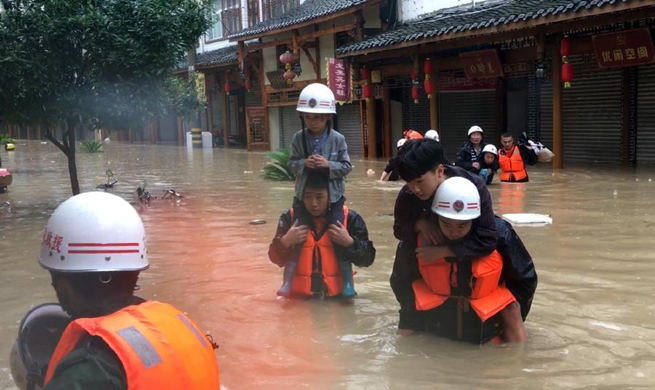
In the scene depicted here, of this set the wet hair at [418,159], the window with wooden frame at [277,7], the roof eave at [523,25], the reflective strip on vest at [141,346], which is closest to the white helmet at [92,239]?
the reflective strip on vest at [141,346]

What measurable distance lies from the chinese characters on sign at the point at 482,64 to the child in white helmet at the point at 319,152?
1193cm

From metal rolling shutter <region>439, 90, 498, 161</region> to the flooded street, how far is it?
7.73 metres

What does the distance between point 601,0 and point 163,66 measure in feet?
24.5

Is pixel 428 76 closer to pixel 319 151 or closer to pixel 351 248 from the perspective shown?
pixel 319 151

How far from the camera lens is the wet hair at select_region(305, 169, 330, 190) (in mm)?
5125

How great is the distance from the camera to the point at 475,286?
4074mm

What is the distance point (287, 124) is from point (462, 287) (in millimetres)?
24686

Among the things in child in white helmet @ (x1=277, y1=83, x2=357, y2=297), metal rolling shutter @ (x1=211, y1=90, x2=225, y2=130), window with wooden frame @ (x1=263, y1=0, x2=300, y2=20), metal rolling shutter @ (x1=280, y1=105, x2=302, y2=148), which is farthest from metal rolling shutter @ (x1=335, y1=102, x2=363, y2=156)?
child in white helmet @ (x1=277, y1=83, x2=357, y2=297)

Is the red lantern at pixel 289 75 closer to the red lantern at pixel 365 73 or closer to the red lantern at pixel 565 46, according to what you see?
the red lantern at pixel 365 73

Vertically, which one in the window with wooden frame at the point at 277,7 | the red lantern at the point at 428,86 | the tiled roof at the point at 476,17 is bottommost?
the red lantern at the point at 428,86

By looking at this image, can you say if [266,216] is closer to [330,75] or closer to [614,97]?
[614,97]

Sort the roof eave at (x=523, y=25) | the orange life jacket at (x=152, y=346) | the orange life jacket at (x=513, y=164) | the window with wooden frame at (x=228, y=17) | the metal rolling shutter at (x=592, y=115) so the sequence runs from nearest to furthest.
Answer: the orange life jacket at (x=152, y=346), the roof eave at (x=523, y=25), the orange life jacket at (x=513, y=164), the metal rolling shutter at (x=592, y=115), the window with wooden frame at (x=228, y=17)

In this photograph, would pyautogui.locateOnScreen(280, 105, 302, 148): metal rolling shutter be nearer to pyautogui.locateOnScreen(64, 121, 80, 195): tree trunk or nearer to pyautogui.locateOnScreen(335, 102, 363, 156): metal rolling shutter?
pyautogui.locateOnScreen(335, 102, 363, 156): metal rolling shutter

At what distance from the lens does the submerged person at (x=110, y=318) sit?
202 centimetres
